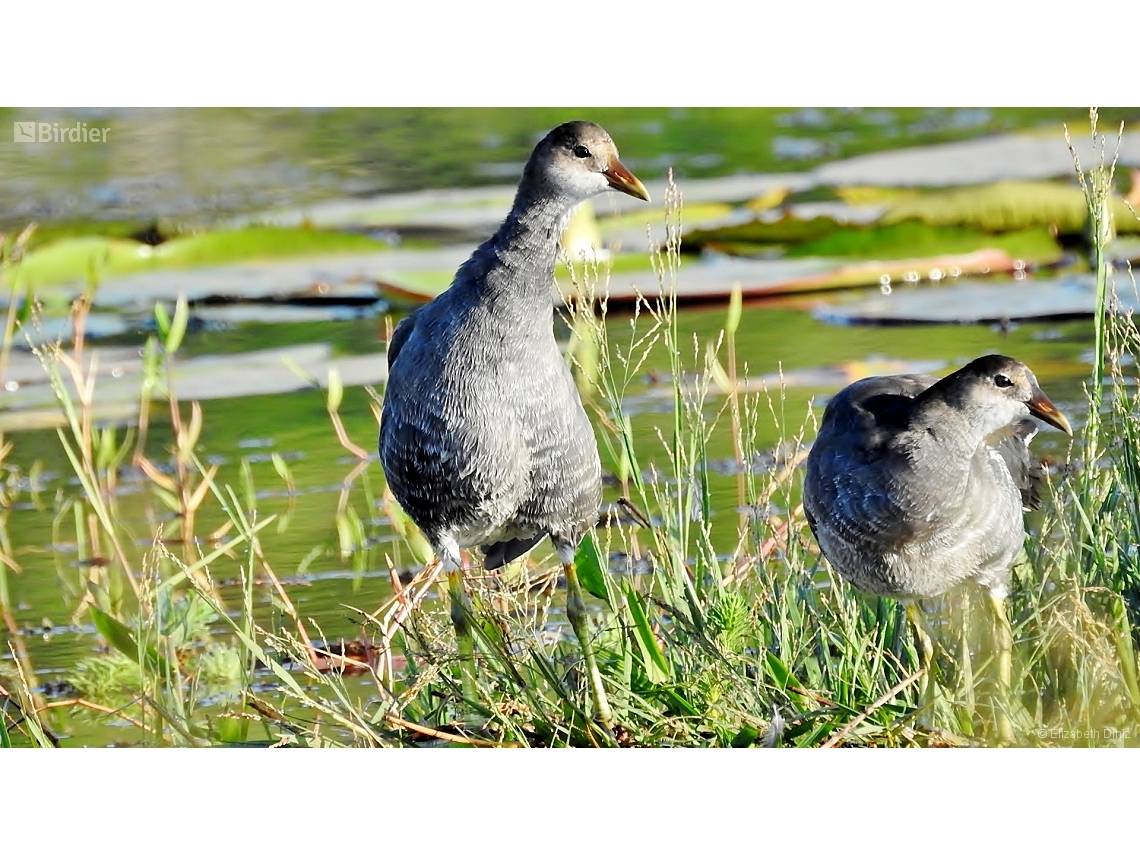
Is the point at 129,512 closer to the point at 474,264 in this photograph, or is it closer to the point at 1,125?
the point at 1,125

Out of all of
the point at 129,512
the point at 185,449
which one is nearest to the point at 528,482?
the point at 185,449

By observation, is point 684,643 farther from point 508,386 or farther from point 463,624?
point 508,386

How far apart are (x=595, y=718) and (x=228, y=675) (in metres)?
1.09

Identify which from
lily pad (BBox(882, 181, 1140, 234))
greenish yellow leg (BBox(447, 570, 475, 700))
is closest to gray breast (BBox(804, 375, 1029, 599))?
greenish yellow leg (BBox(447, 570, 475, 700))

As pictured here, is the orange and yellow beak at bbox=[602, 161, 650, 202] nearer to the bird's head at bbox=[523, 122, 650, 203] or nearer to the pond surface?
the bird's head at bbox=[523, 122, 650, 203]

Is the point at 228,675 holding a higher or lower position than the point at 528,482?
lower

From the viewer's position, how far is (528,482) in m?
3.47

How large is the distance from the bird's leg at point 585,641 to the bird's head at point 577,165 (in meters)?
0.85

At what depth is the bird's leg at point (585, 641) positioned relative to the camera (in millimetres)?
3525

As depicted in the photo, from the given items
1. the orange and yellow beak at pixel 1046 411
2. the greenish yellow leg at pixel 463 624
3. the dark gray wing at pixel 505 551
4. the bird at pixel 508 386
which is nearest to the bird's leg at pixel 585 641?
the bird at pixel 508 386

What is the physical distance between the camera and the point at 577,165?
3.35m

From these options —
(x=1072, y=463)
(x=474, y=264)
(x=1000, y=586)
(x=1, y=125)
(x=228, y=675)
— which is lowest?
(x=228, y=675)

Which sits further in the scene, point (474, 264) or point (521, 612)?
point (521, 612)

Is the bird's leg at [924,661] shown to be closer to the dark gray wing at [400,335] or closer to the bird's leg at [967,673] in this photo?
the bird's leg at [967,673]
